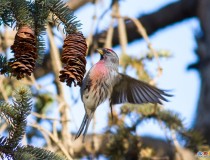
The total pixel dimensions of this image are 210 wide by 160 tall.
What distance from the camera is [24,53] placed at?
1778 mm

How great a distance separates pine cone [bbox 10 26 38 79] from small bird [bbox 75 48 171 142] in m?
1.07

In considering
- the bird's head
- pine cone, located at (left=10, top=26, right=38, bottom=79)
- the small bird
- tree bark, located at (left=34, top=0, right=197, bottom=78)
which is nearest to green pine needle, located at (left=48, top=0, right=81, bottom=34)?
pine cone, located at (left=10, top=26, right=38, bottom=79)

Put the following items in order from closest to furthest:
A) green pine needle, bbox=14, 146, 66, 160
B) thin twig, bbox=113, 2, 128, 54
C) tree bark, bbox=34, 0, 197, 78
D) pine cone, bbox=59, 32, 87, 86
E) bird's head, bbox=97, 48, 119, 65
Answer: green pine needle, bbox=14, 146, 66, 160
pine cone, bbox=59, 32, 87, 86
bird's head, bbox=97, 48, 119, 65
thin twig, bbox=113, 2, 128, 54
tree bark, bbox=34, 0, 197, 78

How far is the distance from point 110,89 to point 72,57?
1170 millimetres

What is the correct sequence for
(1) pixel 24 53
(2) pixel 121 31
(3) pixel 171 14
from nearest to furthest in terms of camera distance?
1. (1) pixel 24 53
2. (2) pixel 121 31
3. (3) pixel 171 14

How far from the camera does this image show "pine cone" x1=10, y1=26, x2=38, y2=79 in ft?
5.79

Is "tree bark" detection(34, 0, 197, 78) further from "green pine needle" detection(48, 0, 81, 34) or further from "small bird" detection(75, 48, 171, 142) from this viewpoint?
"green pine needle" detection(48, 0, 81, 34)

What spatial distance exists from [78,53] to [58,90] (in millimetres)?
1640

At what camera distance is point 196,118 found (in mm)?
4547

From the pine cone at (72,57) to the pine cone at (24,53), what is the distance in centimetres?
14

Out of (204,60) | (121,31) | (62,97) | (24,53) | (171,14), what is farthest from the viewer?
(171,14)

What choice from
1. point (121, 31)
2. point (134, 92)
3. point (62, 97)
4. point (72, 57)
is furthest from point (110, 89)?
point (72, 57)

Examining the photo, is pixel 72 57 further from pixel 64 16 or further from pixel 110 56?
pixel 110 56

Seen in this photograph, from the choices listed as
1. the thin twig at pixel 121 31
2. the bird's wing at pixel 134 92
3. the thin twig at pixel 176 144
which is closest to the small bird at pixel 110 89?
the bird's wing at pixel 134 92
